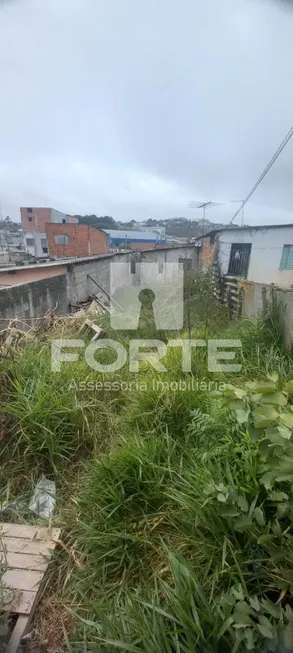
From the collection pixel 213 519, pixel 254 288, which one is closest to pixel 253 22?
pixel 254 288

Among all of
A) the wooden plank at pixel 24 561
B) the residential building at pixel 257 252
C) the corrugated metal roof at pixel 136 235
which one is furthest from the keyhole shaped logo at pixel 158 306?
the corrugated metal roof at pixel 136 235

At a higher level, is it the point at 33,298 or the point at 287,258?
the point at 287,258

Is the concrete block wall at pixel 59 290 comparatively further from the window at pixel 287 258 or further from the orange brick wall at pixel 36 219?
the orange brick wall at pixel 36 219

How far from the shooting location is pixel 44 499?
2.09 metres

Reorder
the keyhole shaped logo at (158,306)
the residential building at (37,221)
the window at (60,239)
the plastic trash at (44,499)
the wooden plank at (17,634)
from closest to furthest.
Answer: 1. the wooden plank at (17,634)
2. the plastic trash at (44,499)
3. the keyhole shaped logo at (158,306)
4. the window at (60,239)
5. the residential building at (37,221)

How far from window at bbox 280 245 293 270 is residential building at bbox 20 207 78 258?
2742 centimetres

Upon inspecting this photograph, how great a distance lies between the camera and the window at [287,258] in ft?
32.3

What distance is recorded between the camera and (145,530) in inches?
64.0

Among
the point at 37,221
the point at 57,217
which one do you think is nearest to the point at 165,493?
the point at 57,217

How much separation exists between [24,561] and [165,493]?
0.94m

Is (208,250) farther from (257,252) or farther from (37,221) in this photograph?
(37,221)

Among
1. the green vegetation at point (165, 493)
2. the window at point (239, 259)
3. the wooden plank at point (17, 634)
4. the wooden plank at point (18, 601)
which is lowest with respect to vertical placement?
the wooden plank at point (17, 634)

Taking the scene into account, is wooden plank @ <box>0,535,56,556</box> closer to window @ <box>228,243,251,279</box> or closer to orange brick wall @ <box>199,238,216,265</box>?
window @ <box>228,243,251,279</box>

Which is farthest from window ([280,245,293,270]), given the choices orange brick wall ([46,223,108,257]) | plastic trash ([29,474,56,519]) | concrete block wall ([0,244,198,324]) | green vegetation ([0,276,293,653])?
orange brick wall ([46,223,108,257])
